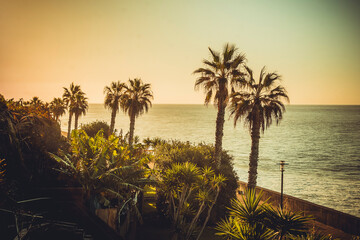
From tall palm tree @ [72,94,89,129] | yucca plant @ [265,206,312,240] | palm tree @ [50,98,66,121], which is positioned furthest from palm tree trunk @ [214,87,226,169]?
palm tree @ [50,98,66,121]

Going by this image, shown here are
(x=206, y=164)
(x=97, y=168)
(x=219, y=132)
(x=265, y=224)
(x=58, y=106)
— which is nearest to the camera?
(x=265, y=224)

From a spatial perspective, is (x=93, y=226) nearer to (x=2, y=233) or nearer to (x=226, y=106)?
(x=2, y=233)

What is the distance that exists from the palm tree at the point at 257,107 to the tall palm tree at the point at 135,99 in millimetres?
16935

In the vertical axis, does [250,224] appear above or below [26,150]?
below

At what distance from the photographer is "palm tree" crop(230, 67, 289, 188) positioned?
17.2 metres

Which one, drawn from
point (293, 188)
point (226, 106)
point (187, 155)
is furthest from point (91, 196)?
point (293, 188)

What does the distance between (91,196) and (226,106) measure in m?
13.6

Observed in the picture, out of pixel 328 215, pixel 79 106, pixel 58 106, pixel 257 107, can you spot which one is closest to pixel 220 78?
pixel 257 107

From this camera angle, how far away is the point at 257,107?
17156mm

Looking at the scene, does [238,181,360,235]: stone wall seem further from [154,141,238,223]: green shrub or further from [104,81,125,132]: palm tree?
[104,81,125,132]: palm tree

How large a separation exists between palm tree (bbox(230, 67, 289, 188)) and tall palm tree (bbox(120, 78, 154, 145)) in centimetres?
1694

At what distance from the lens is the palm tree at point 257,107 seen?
675 inches

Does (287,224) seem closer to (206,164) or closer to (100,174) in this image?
(100,174)

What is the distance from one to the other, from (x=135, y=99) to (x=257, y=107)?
1925 cm
